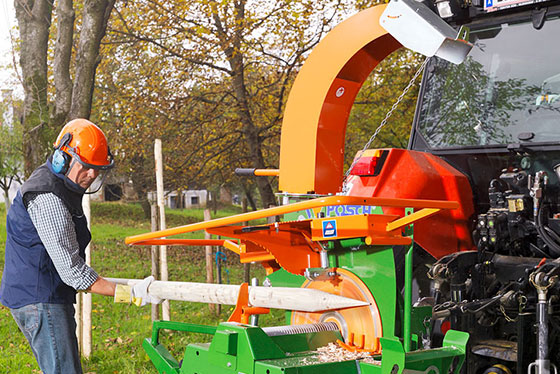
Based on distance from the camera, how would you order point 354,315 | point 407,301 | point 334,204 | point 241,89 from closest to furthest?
point 334,204 → point 407,301 → point 354,315 → point 241,89

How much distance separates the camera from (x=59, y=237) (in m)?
3.50

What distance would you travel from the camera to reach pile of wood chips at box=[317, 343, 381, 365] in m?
3.19

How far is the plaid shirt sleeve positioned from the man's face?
0.19m

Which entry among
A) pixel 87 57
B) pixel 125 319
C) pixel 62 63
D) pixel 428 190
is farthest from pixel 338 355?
pixel 62 63

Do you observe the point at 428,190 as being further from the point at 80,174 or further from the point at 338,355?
the point at 80,174

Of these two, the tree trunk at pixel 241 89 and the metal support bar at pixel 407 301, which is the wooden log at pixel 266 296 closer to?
the metal support bar at pixel 407 301

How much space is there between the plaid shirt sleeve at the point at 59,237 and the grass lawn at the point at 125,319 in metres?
2.65

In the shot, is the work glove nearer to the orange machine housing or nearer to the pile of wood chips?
the pile of wood chips

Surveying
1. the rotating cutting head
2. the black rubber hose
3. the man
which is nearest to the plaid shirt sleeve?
the man

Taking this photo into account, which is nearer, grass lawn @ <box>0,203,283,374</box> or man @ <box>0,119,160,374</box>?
man @ <box>0,119,160,374</box>

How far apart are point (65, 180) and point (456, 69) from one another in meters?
2.57

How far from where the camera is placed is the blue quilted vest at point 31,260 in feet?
11.7

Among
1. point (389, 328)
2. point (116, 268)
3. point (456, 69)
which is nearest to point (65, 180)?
point (389, 328)

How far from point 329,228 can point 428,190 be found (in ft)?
2.31
